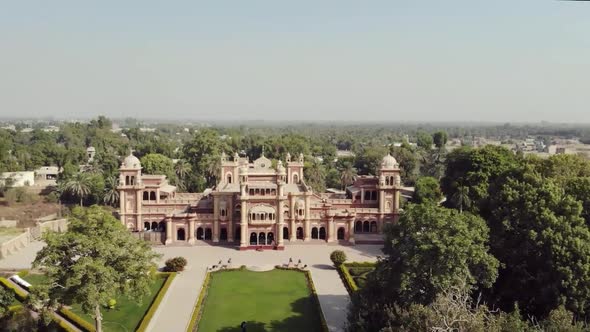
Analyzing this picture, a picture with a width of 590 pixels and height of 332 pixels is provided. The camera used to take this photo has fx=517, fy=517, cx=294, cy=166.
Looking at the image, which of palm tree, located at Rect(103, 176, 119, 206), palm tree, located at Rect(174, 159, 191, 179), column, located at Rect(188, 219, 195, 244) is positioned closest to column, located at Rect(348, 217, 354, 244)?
column, located at Rect(188, 219, 195, 244)

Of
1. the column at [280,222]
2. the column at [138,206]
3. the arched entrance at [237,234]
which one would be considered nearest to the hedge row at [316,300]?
the column at [280,222]

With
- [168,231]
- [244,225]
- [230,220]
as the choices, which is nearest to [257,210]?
[244,225]

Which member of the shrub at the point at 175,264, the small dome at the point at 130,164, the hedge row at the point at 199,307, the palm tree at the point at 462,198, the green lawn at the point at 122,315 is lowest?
the green lawn at the point at 122,315

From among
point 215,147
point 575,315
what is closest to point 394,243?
point 575,315

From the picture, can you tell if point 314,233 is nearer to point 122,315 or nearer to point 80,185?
point 122,315

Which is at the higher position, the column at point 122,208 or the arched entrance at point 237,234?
the column at point 122,208

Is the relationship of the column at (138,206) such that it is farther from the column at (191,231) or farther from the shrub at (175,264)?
the shrub at (175,264)
